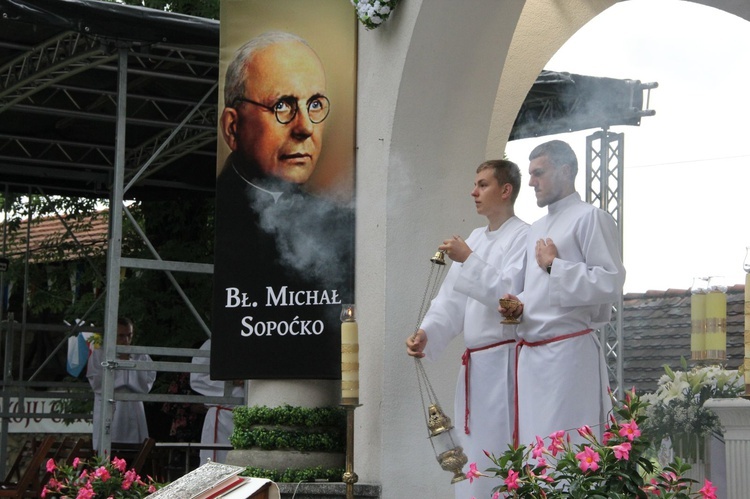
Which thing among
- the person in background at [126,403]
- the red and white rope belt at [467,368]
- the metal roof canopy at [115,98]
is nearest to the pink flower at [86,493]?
the red and white rope belt at [467,368]

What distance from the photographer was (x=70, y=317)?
54.1 ft

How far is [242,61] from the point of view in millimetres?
7746

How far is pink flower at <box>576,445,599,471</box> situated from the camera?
397 cm

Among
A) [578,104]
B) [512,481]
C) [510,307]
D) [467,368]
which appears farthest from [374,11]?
[578,104]

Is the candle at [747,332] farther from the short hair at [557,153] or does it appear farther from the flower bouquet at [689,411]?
the short hair at [557,153]

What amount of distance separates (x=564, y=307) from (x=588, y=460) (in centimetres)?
139

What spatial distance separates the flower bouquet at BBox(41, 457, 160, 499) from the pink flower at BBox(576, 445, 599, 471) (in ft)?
8.69

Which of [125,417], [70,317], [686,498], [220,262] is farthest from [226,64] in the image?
[70,317]

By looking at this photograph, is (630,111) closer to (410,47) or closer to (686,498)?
(410,47)

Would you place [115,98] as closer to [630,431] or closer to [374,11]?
[374,11]

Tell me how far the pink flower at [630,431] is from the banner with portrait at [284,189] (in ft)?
11.0

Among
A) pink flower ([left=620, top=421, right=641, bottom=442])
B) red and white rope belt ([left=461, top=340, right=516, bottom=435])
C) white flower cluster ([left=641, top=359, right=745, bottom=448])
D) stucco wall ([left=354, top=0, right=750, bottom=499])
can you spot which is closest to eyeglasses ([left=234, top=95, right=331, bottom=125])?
stucco wall ([left=354, top=0, right=750, bottom=499])

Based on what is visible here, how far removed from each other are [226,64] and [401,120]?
4.61 ft

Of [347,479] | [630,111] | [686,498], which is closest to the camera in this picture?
[686,498]
